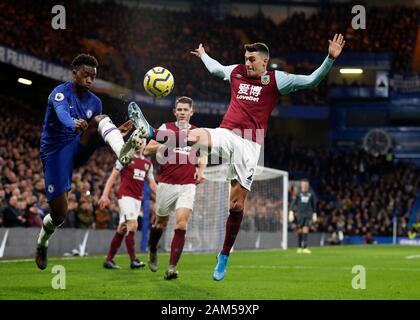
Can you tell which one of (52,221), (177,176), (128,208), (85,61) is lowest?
(52,221)

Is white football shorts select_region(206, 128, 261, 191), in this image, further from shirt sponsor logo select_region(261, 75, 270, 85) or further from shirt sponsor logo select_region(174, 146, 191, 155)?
shirt sponsor logo select_region(174, 146, 191, 155)

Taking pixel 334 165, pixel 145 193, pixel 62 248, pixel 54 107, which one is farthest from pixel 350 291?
pixel 334 165

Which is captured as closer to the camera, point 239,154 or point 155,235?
point 239,154

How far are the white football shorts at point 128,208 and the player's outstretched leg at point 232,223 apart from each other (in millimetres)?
3997

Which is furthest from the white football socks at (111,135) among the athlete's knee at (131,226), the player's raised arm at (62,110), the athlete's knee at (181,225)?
the athlete's knee at (131,226)

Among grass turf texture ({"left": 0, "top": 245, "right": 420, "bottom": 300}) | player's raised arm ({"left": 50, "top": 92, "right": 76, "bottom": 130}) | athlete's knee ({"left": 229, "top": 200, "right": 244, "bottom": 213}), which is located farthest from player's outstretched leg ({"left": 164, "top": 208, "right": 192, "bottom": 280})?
player's raised arm ({"left": 50, "top": 92, "right": 76, "bottom": 130})

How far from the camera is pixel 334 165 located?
41719 mm

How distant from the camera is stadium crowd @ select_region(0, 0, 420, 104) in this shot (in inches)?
1131

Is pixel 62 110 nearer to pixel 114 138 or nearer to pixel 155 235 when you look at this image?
pixel 114 138

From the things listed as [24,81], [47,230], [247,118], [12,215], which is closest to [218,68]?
[247,118]

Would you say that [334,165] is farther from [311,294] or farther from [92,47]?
[311,294]

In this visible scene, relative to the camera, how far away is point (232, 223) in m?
9.30

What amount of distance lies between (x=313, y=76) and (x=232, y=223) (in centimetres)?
208

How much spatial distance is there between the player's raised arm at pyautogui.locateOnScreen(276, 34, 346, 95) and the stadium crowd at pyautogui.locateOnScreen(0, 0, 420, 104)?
1546cm
